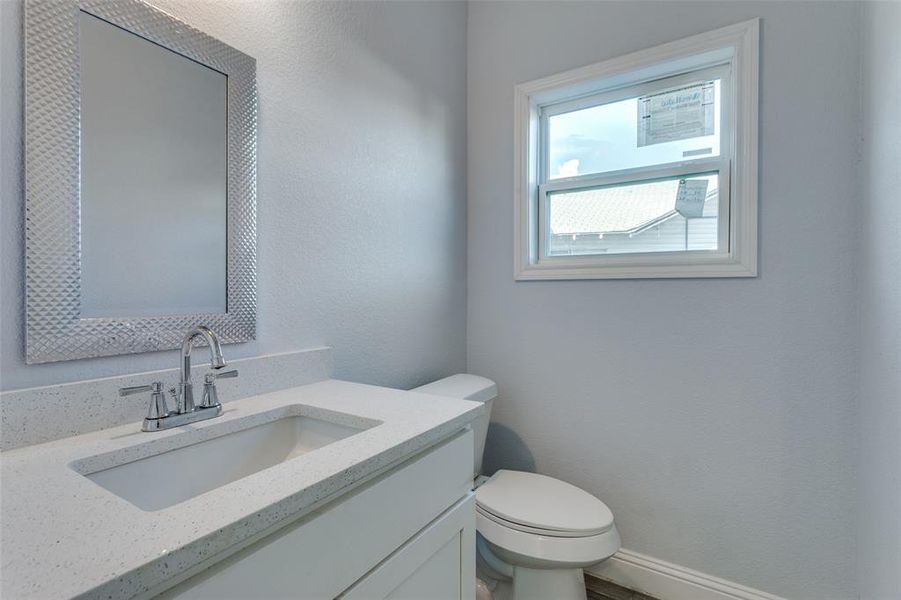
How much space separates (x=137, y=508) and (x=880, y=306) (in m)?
1.59

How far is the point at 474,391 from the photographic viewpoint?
1.55 metres

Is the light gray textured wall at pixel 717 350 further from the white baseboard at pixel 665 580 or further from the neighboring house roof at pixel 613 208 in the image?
the neighboring house roof at pixel 613 208

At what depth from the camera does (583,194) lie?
5.99 ft

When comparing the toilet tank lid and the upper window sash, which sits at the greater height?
the upper window sash

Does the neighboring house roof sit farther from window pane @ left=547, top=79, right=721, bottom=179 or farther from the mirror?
the mirror

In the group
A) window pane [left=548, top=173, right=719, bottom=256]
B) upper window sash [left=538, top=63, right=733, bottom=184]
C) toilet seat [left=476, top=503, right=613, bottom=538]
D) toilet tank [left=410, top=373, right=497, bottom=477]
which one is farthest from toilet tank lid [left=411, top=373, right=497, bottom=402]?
upper window sash [left=538, top=63, right=733, bottom=184]

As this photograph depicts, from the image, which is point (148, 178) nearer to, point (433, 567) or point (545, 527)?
point (433, 567)

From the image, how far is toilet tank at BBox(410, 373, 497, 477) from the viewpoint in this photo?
1.52 meters

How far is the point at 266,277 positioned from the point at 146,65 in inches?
20.3

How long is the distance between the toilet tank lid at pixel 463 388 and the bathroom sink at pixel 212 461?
560 millimetres

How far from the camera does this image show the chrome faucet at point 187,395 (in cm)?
80

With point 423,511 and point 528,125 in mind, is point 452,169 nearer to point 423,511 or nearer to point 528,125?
point 528,125

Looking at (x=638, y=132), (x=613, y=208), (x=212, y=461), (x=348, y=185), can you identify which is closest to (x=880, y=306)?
(x=613, y=208)

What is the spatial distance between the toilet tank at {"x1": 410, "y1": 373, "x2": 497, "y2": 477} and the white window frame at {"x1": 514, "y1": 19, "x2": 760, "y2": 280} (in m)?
0.51
